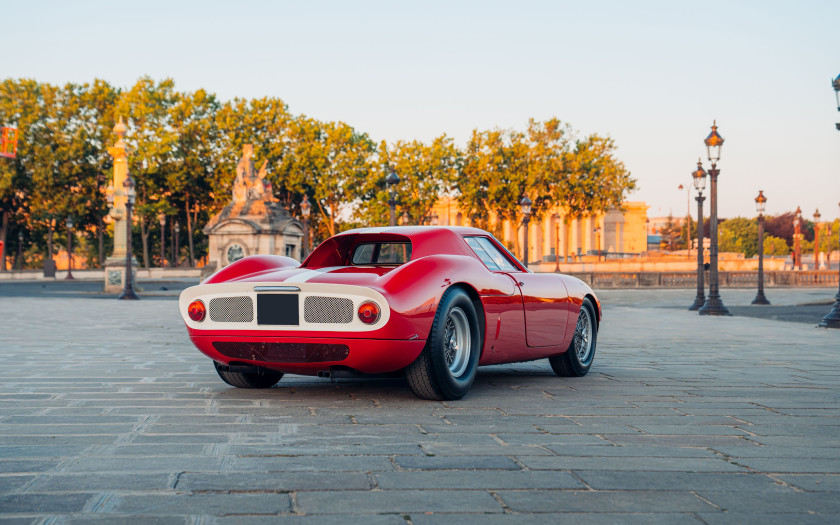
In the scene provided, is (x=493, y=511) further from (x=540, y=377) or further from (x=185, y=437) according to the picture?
(x=540, y=377)

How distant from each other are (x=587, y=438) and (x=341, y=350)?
187 centimetres

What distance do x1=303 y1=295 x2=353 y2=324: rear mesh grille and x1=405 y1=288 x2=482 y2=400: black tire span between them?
1.98 ft

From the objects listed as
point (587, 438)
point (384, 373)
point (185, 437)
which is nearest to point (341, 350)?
point (384, 373)

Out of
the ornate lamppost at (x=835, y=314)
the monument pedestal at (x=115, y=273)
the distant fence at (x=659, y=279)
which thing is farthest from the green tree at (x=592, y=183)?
the ornate lamppost at (x=835, y=314)

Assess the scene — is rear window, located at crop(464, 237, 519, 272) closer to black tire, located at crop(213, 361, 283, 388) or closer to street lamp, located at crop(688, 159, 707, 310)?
black tire, located at crop(213, 361, 283, 388)

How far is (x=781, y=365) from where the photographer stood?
9453 mm

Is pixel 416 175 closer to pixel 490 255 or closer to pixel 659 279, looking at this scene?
pixel 659 279

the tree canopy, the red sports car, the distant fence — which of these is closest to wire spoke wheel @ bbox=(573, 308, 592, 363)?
the red sports car

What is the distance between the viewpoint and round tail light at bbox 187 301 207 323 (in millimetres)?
6543

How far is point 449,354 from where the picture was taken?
659 cm

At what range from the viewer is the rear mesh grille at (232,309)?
6.34 m

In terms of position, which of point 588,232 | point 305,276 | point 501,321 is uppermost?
point 588,232

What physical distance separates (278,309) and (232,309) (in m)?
0.41

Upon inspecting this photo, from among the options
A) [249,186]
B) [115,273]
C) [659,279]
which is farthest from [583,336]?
[249,186]
